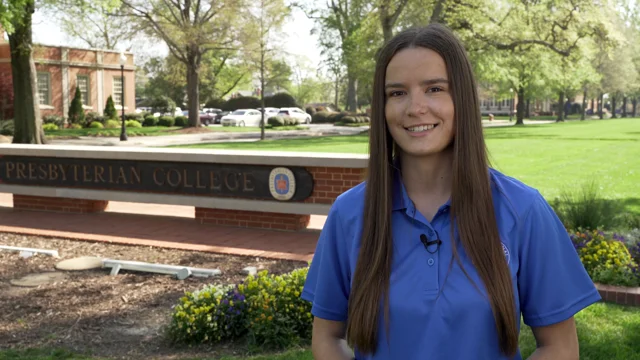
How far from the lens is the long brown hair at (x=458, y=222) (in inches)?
66.9

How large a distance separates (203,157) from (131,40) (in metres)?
31.1

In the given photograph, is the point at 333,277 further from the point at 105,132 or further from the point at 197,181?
the point at 105,132

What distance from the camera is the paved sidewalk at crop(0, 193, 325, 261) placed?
335 inches

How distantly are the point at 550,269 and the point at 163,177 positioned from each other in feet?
29.9

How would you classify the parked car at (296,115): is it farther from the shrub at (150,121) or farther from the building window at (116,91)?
the building window at (116,91)

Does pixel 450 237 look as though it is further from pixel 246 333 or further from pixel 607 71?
pixel 607 71

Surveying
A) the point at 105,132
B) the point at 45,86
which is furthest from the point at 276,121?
the point at 45,86

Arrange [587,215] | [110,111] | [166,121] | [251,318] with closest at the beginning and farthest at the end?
1. [251,318]
2. [587,215]
3. [110,111]
4. [166,121]

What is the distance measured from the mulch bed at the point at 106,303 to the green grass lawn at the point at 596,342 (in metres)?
0.23

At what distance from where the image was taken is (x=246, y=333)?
5309 millimetres

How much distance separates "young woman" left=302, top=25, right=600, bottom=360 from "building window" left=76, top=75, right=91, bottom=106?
46.0 m

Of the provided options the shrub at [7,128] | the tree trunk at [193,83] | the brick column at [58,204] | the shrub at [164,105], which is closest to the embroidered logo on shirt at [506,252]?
the brick column at [58,204]

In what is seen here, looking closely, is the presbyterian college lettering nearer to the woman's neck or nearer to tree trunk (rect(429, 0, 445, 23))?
the woman's neck

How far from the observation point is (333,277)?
1910 mm
